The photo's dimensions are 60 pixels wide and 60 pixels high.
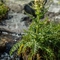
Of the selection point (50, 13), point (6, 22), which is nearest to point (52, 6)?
point (50, 13)

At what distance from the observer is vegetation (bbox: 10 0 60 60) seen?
7695 millimetres

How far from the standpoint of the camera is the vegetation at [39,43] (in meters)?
7.69

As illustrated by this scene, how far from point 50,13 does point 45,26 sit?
4042mm

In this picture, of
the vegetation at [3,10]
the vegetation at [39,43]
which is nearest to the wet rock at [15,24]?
the vegetation at [3,10]

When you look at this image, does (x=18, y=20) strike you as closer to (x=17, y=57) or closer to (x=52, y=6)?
(x=52, y=6)

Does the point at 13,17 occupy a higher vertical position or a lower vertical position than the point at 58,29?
lower

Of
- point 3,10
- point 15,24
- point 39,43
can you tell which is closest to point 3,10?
point 3,10

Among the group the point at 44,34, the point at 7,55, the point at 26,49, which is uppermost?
the point at 44,34

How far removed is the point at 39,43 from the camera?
7.80m

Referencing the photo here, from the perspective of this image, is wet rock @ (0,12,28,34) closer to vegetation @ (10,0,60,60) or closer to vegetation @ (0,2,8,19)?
vegetation @ (0,2,8,19)

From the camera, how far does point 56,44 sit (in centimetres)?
796

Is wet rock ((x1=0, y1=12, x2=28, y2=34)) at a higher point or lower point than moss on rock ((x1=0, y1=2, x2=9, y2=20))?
lower

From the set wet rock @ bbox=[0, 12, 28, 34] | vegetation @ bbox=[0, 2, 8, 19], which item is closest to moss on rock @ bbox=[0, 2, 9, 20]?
vegetation @ bbox=[0, 2, 8, 19]

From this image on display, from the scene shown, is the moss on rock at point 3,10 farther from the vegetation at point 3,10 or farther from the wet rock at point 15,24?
the wet rock at point 15,24
